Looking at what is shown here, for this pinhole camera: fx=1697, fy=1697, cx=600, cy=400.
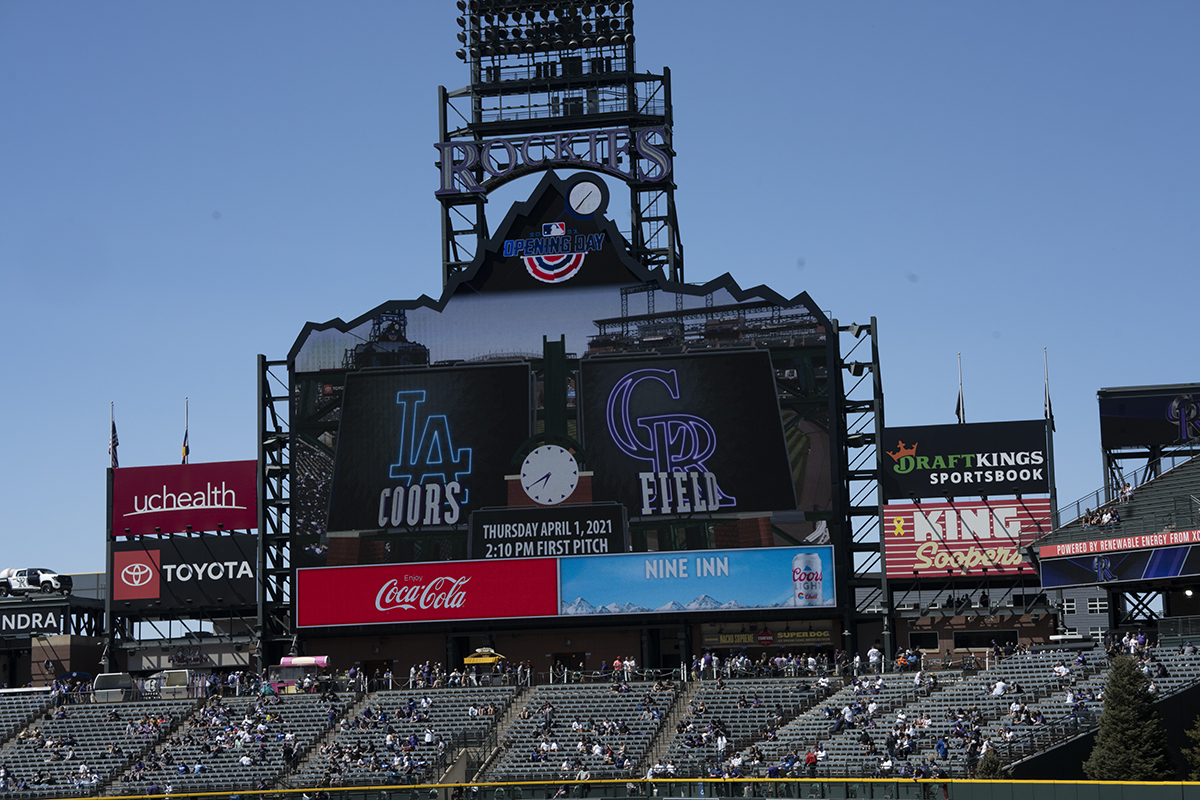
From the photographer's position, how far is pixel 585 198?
58.8 meters

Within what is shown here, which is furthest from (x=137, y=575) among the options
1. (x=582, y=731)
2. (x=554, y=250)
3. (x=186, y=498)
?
(x=582, y=731)

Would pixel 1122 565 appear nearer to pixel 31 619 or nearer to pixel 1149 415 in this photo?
pixel 1149 415

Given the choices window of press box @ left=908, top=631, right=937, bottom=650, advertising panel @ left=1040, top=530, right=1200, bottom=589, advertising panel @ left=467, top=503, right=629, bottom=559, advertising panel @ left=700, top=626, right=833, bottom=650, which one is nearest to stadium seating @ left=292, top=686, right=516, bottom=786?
advertising panel @ left=467, top=503, right=629, bottom=559

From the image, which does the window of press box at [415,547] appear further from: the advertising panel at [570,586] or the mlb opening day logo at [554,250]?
the mlb opening day logo at [554,250]

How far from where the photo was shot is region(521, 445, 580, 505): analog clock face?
5653 centimetres

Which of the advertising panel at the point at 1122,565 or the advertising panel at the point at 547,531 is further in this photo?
the advertising panel at the point at 547,531

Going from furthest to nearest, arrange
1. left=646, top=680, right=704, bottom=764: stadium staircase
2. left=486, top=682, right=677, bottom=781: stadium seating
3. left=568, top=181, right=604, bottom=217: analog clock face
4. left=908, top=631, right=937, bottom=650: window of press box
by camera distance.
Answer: left=568, top=181, right=604, bottom=217: analog clock face → left=908, top=631, right=937, bottom=650: window of press box → left=646, top=680, right=704, bottom=764: stadium staircase → left=486, top=682, right=677, bottom=781: stadium seating

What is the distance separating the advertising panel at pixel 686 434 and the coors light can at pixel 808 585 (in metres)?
2.15

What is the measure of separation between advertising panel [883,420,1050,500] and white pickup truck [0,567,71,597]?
3118 cm

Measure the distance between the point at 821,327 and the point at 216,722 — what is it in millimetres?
23703

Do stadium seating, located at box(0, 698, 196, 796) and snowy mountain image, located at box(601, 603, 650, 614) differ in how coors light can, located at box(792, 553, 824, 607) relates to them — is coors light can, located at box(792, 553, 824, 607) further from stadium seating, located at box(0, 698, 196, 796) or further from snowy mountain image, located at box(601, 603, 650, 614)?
stadium seating, located at box(0, 698, 196, 796)

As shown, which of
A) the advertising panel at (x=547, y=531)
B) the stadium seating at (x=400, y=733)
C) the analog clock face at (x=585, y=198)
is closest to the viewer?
the stadium seating at (x=400, y=733)

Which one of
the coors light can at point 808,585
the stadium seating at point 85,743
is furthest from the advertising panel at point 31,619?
the coors light can at point 808,585

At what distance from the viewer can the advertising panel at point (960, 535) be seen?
5562 centimetres
